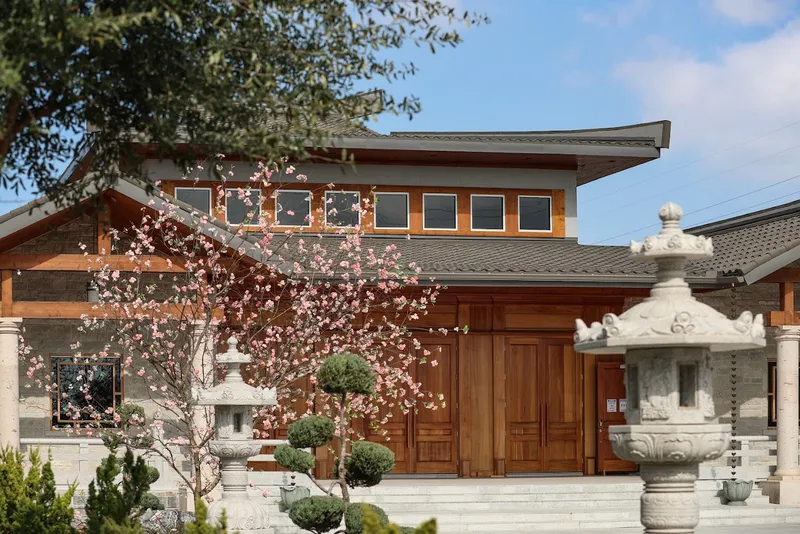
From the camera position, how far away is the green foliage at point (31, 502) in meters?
11.9

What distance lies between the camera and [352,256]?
2161cm

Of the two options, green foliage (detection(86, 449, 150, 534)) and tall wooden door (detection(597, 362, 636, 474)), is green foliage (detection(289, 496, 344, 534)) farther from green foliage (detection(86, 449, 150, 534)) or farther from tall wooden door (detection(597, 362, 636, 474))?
tall wooden door (detection(597, 362, 636, 474))

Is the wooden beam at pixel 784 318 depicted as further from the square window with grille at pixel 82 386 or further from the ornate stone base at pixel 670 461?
the ornate stone base at pixel 670 461

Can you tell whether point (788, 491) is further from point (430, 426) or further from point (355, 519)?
point (355, 519)

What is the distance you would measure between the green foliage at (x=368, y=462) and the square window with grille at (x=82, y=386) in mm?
8252

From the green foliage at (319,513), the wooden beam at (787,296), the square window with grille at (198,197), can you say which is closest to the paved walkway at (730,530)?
the wooden beam at (787,296)

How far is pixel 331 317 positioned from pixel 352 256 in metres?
1.40

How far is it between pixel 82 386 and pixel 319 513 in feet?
28.6

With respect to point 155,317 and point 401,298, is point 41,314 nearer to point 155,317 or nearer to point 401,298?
point 155,317

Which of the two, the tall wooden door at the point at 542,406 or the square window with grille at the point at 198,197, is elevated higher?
the square window with grille at the point at 198,197

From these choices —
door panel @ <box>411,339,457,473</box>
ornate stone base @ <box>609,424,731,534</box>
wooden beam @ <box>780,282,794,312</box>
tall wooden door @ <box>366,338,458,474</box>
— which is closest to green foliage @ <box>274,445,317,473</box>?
ornate stone base @ <box>609,424,731,534</box>

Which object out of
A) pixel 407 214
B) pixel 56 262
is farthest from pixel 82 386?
pixel 407 214

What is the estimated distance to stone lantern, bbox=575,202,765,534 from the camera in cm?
1021

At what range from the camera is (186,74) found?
8.86m
